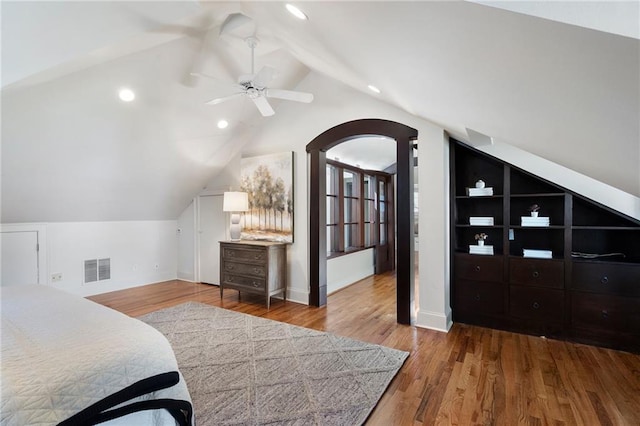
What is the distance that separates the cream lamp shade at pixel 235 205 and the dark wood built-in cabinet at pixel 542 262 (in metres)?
2.91

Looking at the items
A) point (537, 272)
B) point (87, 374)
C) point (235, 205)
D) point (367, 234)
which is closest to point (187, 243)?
point (235, 205)

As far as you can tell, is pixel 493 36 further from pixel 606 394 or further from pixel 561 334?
pixel 561 334

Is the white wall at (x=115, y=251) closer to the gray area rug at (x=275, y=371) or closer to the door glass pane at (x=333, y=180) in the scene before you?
the gray area rug at (x=275, y=371)

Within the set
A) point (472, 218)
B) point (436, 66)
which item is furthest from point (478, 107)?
point (472, 218)

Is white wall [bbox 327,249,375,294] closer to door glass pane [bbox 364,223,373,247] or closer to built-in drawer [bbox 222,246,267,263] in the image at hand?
door glass pane [bbox 364,223,373,247]

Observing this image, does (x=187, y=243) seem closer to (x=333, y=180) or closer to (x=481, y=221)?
(x=333, y=180)

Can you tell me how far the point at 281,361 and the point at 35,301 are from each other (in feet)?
5.89

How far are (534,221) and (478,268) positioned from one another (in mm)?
756

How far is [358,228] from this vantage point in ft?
19.9

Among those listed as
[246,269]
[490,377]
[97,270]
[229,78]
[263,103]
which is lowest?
[490,377]

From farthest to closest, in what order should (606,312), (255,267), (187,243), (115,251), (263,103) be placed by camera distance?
(187,243) → (115,251) → (255,267) → (263,103) → (606,312)

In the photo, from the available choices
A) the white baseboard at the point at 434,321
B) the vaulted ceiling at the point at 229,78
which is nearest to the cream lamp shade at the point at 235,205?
the vaulted ceiling at the point at 229,78

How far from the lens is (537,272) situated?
308 cm

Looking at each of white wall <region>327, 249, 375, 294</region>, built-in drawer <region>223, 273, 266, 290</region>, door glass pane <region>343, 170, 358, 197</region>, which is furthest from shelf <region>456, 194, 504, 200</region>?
built-in drawer <region>223, 273, 266, 290</region>
